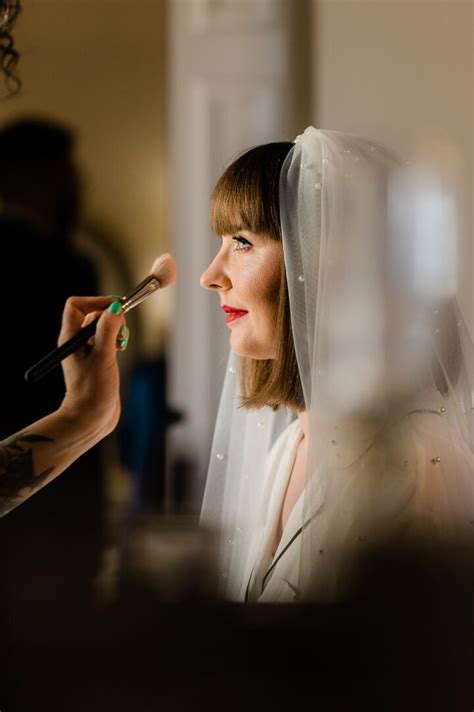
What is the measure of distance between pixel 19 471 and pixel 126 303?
0.22 metres

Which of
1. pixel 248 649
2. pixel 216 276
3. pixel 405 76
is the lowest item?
pixel 248 649

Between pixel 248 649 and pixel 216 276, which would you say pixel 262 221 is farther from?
pixel 248 649

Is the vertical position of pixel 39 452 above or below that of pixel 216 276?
below

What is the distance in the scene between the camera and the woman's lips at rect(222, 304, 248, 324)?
3.12ft

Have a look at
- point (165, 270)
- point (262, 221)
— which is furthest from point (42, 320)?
point (262, 221)

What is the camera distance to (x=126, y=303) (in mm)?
968

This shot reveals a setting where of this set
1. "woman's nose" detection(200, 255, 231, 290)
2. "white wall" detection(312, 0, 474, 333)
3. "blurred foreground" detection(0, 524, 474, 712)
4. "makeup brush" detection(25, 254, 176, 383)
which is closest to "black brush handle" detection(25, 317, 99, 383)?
"makeup brush" detection(25, 254, 176, 383)

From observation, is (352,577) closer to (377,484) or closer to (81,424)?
(377,484)

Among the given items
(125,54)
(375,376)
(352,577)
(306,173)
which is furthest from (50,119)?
(352,577)

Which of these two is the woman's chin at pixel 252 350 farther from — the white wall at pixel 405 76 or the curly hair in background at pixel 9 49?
the curly hair in background at pixel 9 49

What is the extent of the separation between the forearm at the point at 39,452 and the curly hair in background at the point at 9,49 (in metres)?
0.39

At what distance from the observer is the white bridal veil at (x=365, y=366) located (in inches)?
35.9

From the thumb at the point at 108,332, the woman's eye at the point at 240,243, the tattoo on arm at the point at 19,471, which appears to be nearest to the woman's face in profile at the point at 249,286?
the woman's eye at the point at 240,243

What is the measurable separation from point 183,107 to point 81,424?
15.2 inches
